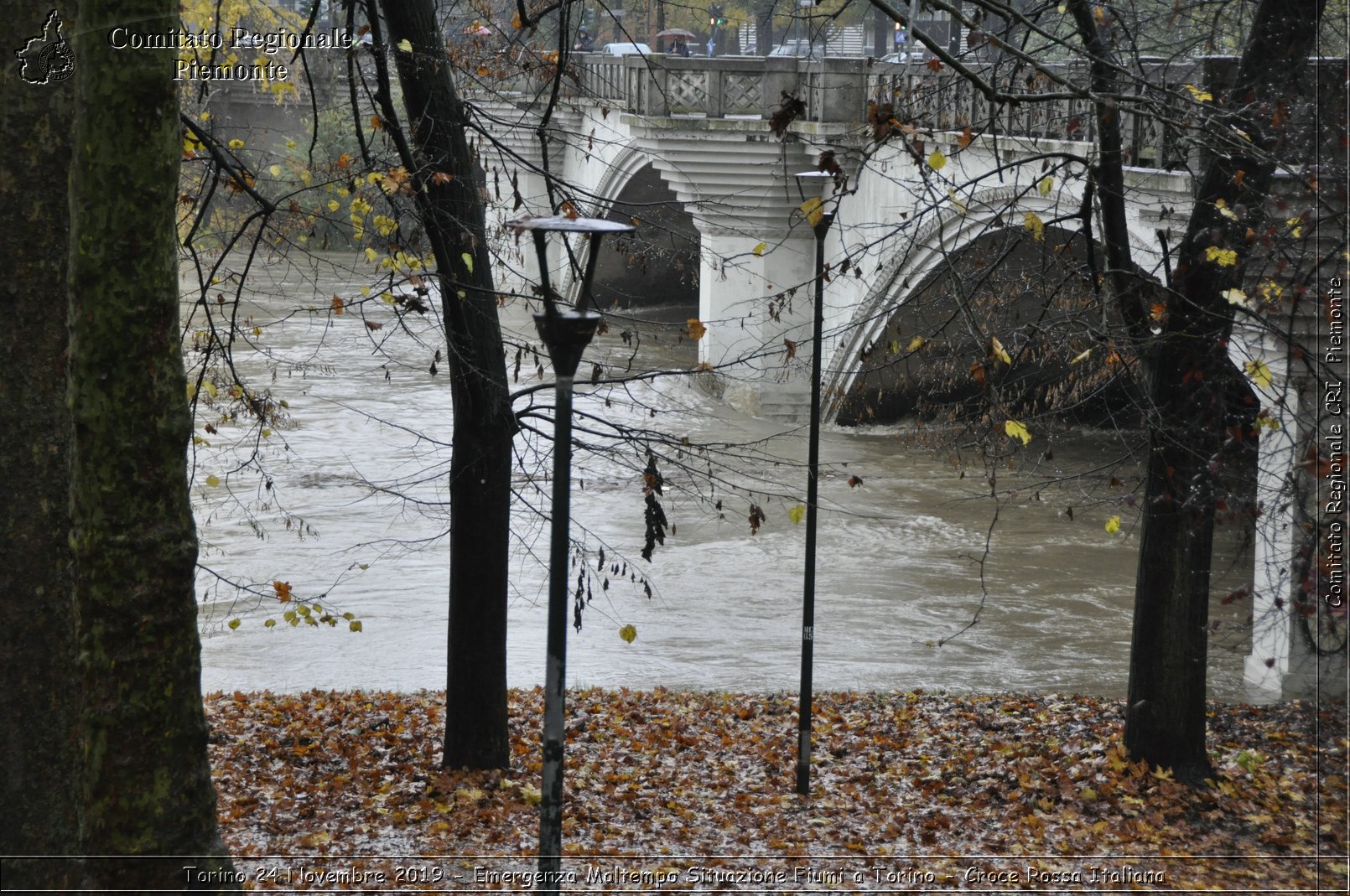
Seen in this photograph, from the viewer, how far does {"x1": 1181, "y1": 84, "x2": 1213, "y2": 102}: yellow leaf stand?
22.2ft

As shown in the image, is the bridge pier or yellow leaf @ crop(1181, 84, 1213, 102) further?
the bridge pier

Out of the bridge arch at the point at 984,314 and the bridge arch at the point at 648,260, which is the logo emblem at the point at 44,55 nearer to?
the bridge arch at the point at 984,314

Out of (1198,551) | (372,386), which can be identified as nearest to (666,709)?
(1198,551)

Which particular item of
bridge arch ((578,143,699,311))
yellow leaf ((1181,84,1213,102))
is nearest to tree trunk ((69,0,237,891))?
yellow leaf ((1181,84,1213,102))

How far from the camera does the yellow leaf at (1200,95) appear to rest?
6.75 m

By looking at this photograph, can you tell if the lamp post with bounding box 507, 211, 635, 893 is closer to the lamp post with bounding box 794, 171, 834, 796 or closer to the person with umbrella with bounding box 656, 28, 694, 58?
the lamp post with bounding box 794, 171, 834, 796

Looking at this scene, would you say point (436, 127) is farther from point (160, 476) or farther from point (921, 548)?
point (921, 548)

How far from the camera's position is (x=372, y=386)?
2500 cm

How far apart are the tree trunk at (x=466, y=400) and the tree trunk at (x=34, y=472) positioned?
97.5 inches

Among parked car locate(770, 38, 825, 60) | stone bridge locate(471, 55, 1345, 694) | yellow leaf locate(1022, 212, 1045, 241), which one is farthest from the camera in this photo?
stone bridge locate(471, 55, 1345, 694)

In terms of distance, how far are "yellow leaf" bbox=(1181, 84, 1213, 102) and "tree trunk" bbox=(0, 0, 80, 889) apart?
532cm

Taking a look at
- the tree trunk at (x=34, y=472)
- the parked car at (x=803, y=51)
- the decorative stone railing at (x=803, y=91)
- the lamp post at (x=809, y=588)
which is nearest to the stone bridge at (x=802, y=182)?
the decorative stone railing at (x=803, y=91)

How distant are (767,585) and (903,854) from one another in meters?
8.52

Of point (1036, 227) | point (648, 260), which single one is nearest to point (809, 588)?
point (1036, 227)
